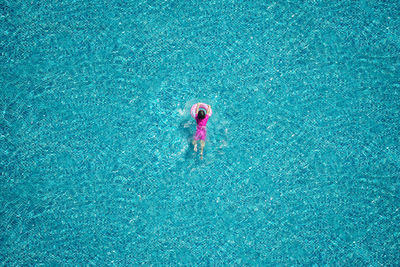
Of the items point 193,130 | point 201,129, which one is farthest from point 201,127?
point 193,130

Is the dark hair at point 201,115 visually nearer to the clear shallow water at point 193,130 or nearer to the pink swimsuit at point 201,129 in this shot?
the pink swimsuit at point 201,129

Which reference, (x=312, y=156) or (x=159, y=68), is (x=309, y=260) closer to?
(x=312, y=156)

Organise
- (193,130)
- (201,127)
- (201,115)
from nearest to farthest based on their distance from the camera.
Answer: (201,115)
(201,127)
(193,130)

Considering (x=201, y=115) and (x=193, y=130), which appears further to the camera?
(x=193, y=130)

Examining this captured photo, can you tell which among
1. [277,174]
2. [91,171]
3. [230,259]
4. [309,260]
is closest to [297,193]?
[277,174]

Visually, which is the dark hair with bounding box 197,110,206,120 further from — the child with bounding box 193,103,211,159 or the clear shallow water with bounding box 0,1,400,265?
the clear shallow water with bounding box 0,1,400,265

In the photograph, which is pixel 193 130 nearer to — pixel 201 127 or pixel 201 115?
pixel 201 127
